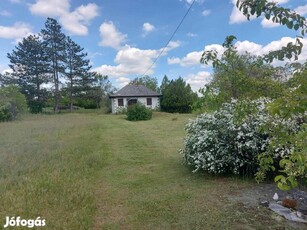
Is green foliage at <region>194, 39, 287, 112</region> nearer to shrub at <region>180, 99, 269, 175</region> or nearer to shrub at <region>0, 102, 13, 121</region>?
shrub at <region>180, 99, 269, 175</region>

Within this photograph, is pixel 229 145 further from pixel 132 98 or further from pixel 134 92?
pixel 134 92

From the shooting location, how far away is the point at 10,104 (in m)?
20.1

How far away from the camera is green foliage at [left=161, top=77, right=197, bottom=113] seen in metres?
27.4

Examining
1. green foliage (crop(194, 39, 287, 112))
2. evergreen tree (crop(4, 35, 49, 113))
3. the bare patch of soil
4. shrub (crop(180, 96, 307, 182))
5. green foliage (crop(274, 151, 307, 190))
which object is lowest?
the bare patch of soil

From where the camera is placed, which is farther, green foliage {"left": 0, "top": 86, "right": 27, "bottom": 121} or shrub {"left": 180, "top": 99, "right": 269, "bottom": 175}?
green foliage {"left": 0, "top": 86, "right": 27, "bottom": 121}

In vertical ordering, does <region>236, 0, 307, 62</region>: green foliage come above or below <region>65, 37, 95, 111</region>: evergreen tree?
below


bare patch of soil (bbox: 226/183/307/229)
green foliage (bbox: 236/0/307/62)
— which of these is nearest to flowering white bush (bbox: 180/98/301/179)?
bare patch of soil (bbox: 226/183/307/229)

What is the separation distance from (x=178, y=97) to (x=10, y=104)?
16.1 metres

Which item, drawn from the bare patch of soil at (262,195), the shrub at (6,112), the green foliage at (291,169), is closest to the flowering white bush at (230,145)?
the bare patch of soil at (262,195)

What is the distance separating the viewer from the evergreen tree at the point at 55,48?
107ft

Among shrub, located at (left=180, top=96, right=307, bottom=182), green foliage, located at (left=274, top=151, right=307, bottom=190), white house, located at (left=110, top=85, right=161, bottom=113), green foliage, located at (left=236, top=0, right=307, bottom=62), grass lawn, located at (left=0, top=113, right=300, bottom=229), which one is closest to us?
green foliage, located at (left=274, top=151, right=307, bottom=190)

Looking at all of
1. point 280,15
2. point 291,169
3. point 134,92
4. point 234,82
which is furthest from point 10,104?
point 291,169

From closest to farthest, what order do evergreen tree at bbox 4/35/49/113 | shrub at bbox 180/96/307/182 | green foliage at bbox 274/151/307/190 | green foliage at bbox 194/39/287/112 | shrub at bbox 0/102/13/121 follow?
green foliage at bbox 274/151/307/190 → green foliage at bbox 194/39/287/112 → shrub at bbox 180/96/307/182 → shrub at bbox 0/102/13/121 → evergreen tree at bbox 4/35/49/113

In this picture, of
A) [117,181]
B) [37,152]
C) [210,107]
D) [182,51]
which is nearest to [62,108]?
[182,51]
